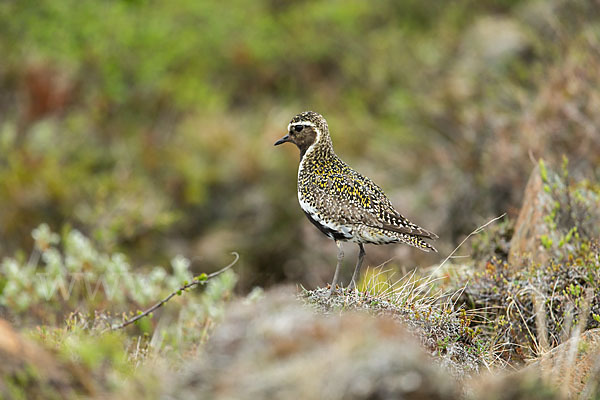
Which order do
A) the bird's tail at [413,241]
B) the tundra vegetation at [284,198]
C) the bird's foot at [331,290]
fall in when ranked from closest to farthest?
the tundra vegetation at [284,198], the bird's foot at [331,290], the bird's tail at [413,241]

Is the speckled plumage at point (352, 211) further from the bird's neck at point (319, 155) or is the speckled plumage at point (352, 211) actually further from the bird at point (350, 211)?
the bird's neck at point (319, 155)

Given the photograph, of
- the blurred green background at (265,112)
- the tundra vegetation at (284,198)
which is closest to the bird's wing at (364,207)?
the tundra vegetation at (284,198)

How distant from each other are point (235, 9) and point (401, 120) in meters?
6.02

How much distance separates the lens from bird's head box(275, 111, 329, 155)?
6.92m

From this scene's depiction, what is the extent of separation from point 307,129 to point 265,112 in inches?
475

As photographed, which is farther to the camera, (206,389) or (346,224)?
(346,224)

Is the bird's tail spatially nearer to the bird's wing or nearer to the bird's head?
the bird's wing

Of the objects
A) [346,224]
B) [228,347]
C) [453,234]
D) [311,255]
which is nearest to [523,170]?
[453,234]

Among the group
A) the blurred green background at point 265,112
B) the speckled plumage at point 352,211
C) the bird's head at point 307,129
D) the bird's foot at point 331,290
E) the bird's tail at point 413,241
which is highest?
the blurred green background at point 265,112

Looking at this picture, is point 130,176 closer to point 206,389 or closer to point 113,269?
point 113,269

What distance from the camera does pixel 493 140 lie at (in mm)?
12891

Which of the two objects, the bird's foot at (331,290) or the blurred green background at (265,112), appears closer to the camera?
the bird's foot at (331,290)

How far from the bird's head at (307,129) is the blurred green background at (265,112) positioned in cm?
279

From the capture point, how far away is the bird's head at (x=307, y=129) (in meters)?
6.92
